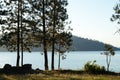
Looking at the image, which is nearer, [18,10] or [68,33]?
[18,10]

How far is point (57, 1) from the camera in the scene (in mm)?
53406

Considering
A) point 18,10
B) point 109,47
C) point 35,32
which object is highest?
point 18,10

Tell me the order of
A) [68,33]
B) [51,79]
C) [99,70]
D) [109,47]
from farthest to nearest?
[109,47]
[68,33]
[99,70]
[51,79]

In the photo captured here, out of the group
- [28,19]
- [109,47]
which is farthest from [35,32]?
[109,47]

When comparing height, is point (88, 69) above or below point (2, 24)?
below

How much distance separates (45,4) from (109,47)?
55.2 m

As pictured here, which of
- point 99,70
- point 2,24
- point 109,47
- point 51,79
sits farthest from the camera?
point 109,47

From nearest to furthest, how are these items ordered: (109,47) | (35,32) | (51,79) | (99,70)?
(51,79) < (99,70) < (35,32) < (109,47)

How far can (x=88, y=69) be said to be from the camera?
40500 mm

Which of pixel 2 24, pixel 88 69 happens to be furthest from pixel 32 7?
pixel 88 69

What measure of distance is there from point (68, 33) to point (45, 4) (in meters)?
8.84

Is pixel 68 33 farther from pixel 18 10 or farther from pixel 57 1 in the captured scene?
pixel 18 10

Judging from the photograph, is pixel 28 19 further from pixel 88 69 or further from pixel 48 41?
pixel 88 69

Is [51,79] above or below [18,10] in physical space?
below
